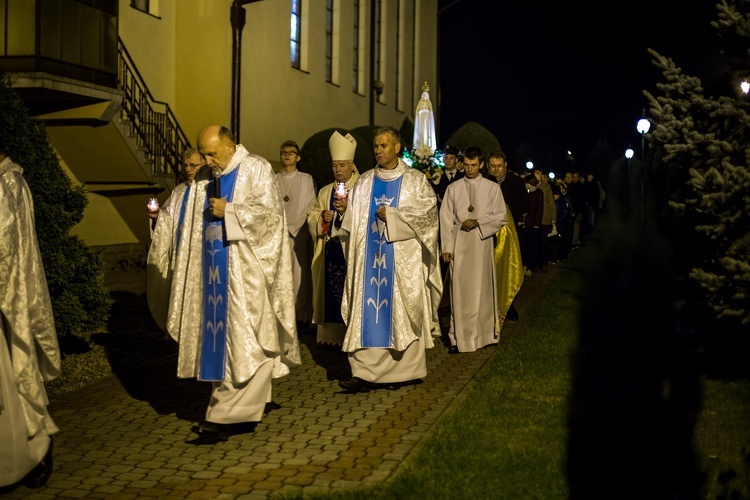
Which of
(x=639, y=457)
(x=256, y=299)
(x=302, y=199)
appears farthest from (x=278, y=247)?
(x=302, y=199)

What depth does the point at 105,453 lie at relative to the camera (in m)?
6.59

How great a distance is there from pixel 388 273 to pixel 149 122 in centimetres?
1219

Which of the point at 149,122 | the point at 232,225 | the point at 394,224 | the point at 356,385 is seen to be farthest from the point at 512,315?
the point at 149,122

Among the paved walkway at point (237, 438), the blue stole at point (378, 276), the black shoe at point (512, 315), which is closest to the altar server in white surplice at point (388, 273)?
the blue stole at point (378, 276)

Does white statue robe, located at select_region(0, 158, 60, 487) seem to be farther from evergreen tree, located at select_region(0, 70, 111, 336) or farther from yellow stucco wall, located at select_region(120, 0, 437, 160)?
yellow stucco wall, located at select_region(120, 0, 437, 160)

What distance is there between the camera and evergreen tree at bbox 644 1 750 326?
26.4 feet

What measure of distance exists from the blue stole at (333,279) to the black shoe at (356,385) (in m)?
1.94

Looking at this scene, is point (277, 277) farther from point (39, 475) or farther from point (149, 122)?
point (149, 122)

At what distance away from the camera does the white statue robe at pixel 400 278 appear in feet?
28.4

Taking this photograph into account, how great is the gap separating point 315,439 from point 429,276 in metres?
2.85

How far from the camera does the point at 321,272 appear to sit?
11.0 metres

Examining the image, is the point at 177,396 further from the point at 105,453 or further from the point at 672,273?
the point at 672,273

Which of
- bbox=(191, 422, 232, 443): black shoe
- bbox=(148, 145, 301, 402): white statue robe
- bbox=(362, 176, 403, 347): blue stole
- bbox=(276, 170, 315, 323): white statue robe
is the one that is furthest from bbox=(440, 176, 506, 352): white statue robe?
bbox=(191, 422, 232, 443): black shoe

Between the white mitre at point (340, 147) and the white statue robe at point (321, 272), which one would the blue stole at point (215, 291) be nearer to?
the white statue robe at point (321, 272)
